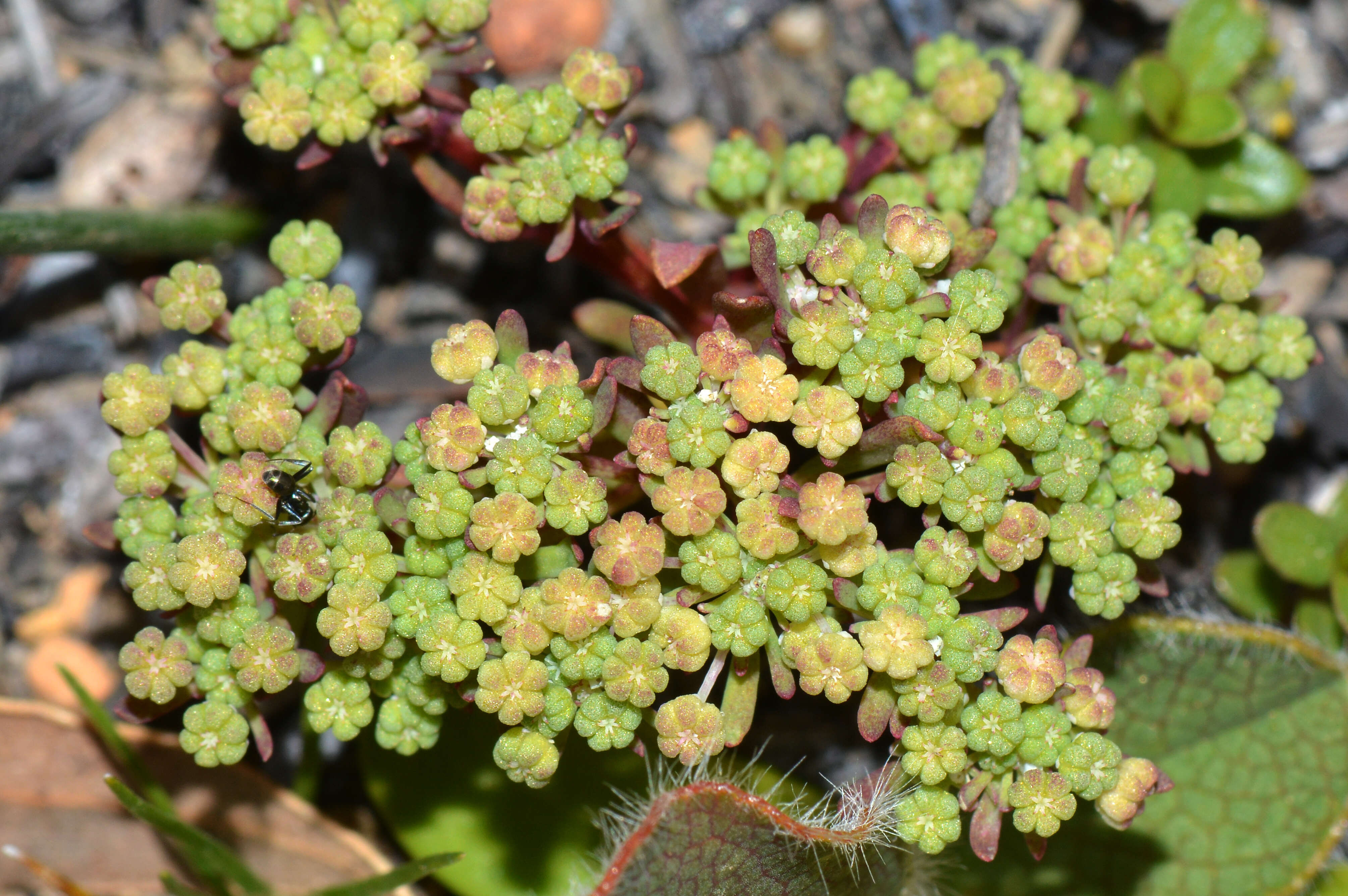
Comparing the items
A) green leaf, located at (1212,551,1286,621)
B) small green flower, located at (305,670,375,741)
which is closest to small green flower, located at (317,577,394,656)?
small green flower, located at (305,670,375,741)

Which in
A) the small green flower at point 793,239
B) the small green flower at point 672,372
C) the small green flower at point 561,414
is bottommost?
the small green flower at point 561,414

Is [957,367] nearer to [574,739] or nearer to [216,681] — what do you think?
[574,739]

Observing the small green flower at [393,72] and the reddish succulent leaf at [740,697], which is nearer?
the reddish succulent leaf at [740,697]

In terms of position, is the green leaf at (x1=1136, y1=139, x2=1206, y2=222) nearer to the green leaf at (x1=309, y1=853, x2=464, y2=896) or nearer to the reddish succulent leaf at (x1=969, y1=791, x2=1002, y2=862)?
the reddish succulent leaf at (x1=969, y1=791, x2=1002, y2=862)

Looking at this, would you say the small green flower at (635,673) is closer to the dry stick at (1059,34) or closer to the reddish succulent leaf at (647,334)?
the reddish succulent leaf at (647,334)

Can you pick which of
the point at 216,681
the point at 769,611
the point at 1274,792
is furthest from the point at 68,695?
the point at 1274,792

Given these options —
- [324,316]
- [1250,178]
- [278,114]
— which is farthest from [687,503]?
[1250,178]

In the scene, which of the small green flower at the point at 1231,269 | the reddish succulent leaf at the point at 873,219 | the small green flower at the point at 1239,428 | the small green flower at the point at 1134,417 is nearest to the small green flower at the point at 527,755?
the reddish succulent leaf at the point at 873,219

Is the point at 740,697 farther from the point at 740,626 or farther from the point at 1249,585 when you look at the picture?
the point at 1249,585
